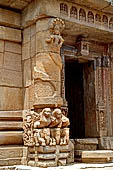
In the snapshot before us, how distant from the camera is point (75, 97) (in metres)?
10.5

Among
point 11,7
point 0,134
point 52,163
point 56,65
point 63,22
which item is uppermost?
point 11,7

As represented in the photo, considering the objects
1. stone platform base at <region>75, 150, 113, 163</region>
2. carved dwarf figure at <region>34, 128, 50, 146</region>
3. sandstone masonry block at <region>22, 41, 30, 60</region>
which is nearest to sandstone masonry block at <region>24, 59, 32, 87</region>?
sandstone masonry block at <region>22, 41, 30, 60</region>

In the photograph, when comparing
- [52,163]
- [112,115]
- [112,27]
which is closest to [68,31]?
[112,27]

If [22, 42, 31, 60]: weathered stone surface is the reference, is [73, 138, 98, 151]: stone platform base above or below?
below

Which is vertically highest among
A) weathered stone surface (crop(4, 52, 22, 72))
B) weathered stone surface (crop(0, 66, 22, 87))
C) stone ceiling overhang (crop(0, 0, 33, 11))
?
stone ceiling overhang (crop(0, 0, 33, 11))

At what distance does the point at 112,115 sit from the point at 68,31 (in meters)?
3.01

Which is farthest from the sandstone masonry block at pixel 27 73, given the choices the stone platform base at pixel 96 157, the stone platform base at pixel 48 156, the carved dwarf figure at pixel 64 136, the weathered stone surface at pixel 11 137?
the stone platform base at pixel 96 157

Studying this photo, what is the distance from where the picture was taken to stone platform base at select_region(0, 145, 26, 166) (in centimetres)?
679

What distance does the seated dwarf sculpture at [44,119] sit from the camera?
21.2 feet

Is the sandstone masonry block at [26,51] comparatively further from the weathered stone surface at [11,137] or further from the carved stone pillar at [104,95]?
the carved stone pillar at [104,95]

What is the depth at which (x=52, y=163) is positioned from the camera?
6.26 meters

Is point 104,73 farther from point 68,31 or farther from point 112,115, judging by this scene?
point 68,31

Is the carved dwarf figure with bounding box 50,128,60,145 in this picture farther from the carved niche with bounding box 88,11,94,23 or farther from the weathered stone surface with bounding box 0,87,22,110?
the carved niche with bounding box 88,11,94,23

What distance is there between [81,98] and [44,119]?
395cm
